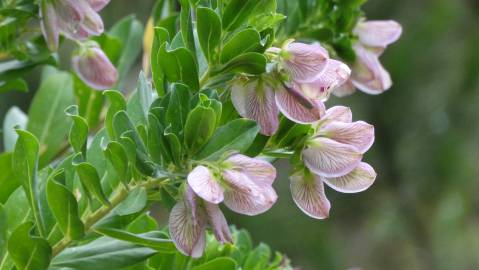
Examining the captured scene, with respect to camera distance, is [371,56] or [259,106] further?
[371,56]

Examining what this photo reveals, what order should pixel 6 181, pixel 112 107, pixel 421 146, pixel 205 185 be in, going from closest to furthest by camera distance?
1. pixel 205 185
2. pixel 112 107
3. pixel 6 181
4. pixel 421 146

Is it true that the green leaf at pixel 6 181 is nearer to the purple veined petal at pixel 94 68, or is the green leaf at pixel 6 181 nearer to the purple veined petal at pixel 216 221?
the purple veined petal at pixel 94 68

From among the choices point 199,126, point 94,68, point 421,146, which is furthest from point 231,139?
point 421,146

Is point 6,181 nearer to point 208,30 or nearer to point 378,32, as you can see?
point 208,30

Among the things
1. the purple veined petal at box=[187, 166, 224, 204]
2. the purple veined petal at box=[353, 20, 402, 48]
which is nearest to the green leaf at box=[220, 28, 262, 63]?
the purple veined petal at box=[187, 166, 224, 204]

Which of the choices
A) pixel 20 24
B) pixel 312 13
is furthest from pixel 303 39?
pixel 20 24

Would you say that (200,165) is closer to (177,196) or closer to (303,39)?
(177,196)

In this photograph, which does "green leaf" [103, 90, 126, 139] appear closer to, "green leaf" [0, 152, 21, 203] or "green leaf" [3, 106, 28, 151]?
"green leaf" [0, 152, 21, 203]
